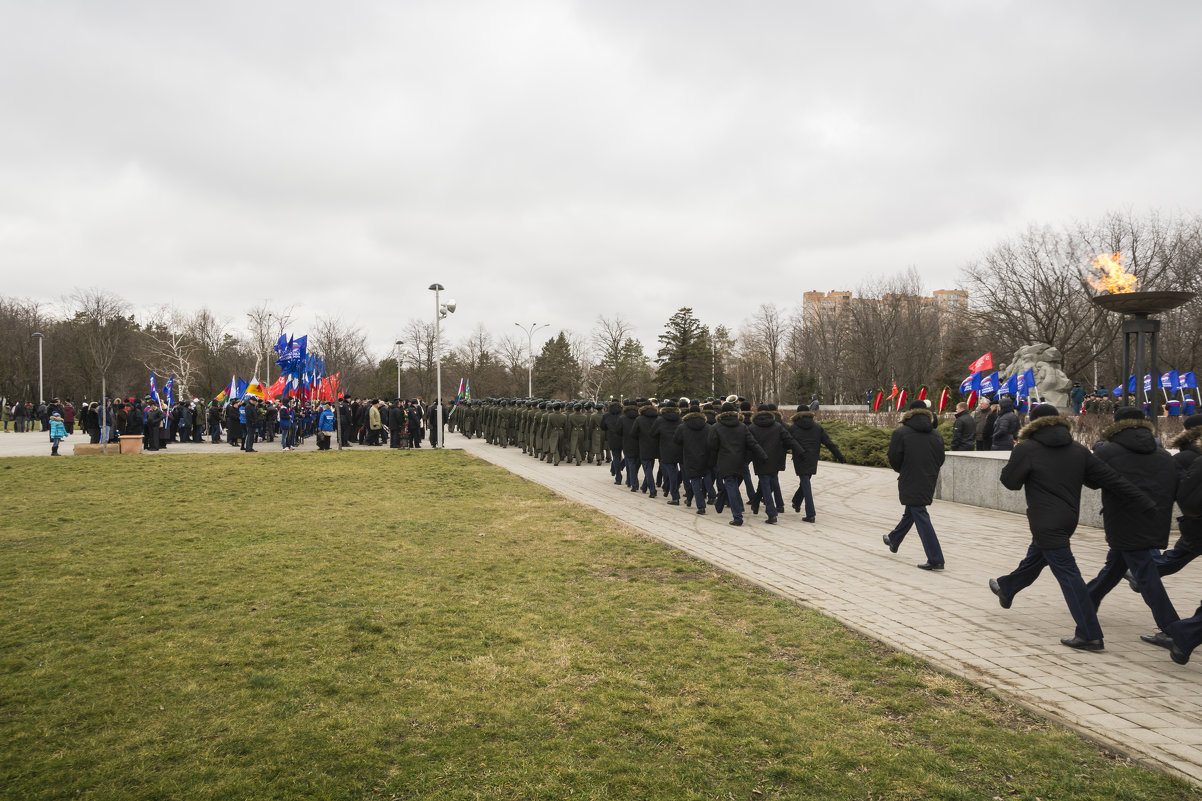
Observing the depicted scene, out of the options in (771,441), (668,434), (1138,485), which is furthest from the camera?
(668,434)

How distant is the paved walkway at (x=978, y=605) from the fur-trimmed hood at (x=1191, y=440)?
160 centimetres

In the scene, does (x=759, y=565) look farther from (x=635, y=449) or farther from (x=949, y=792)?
(x=635, y=449)

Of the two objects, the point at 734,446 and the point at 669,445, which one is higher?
the point at 734,446

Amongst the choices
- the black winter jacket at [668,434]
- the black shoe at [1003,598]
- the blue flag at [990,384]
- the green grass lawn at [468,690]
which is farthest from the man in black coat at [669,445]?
the blue flag at [990,384]

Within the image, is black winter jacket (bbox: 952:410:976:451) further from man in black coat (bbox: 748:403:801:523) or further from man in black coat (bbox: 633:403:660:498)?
man in black coat (bbox: 633:403:660:498)

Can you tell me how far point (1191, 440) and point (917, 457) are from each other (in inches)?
108

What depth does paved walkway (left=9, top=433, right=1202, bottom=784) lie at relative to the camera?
455 cm

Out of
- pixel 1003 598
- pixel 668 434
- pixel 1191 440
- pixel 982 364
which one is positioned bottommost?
pixel 1003 598

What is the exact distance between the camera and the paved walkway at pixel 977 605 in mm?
4551

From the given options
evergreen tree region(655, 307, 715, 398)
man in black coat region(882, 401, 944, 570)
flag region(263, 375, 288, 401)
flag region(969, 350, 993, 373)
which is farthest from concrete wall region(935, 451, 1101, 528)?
evergreen tree region(655, 307, 715, 398)

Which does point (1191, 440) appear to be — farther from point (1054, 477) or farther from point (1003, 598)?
point (1003, 598)

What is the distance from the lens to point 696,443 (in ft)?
41.8

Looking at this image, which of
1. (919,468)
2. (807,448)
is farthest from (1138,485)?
(807,448)

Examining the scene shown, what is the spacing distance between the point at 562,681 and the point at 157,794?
2452 mm
